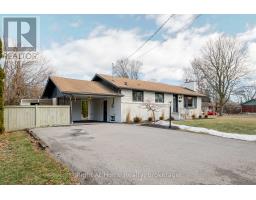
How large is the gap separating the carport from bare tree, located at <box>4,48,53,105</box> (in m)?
6.88

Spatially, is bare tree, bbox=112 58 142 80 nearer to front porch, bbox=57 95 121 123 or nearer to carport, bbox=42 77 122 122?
front porch, bbox=57 95 121 123

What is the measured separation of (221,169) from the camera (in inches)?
231

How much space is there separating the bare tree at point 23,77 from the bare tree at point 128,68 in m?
16.9

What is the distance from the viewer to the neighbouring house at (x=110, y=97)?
20.1 meters

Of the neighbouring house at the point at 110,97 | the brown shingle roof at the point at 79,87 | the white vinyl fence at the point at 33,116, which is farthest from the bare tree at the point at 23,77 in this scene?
the white vinyl fence at the point at 33,116

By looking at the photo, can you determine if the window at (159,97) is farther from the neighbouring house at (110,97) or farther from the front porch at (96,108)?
the front porch at (96,108)

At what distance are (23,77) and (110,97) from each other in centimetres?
1533

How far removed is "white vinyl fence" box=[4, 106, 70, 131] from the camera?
1492 cm

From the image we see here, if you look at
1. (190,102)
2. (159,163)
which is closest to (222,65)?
(190,102)

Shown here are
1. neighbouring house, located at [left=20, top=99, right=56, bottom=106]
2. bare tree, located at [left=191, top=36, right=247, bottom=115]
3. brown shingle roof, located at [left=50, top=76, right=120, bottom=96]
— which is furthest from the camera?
bare tree, located at [left=191, top=36, right=247, bottom=115]

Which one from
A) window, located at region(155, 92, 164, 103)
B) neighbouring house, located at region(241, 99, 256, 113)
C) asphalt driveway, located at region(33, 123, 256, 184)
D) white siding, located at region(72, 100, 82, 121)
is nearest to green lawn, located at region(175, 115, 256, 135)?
window, located at region(155, 92, 164, 103)

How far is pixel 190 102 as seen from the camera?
95.3ft
